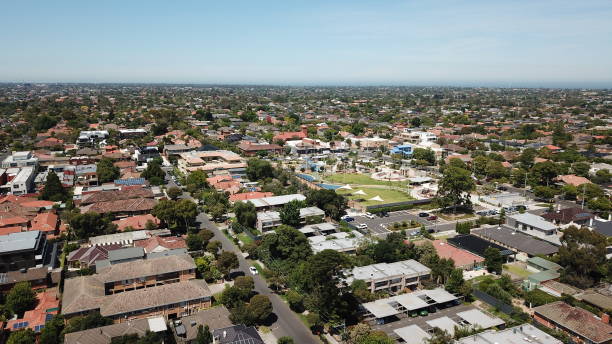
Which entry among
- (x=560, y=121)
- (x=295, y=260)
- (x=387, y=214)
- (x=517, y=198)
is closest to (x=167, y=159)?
(x=387, y=214)

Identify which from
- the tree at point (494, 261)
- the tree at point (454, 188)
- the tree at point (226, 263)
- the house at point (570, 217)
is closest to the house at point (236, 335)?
the tree at point (226, 263)

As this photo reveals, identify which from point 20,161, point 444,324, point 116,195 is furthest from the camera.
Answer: point 20,161

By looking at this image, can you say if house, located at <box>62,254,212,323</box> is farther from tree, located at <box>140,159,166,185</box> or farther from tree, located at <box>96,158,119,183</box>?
tree, located at <box>96,158,119,183</box>

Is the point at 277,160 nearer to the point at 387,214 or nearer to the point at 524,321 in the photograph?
the point at 387,214

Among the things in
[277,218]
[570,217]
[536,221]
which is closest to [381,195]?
[277,218]

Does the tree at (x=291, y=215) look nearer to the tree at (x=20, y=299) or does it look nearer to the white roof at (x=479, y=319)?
the white roof at (x=479, y=319)

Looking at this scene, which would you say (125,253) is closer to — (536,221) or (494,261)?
(494,261)
